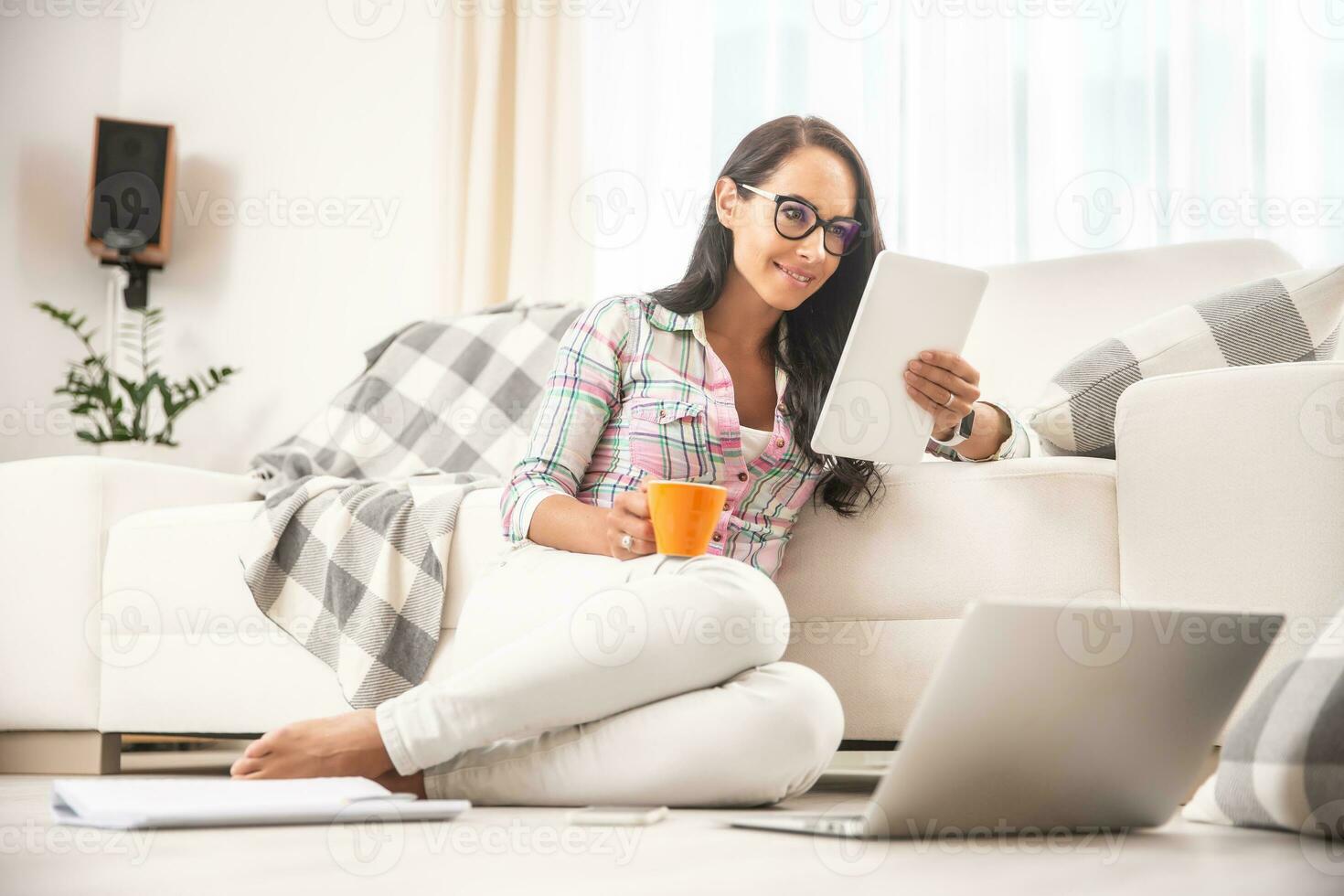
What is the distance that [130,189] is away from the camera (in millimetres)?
3512

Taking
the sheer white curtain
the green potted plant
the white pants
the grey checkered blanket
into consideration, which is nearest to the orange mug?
the white pants

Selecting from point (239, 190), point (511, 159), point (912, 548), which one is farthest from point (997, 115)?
point (239, 190)

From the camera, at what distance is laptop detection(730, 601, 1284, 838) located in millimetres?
838

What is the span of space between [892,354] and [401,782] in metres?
0.68

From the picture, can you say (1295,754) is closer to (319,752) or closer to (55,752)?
(319,752)

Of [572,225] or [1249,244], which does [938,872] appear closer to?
[1249,244]

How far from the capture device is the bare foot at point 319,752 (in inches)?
45.4

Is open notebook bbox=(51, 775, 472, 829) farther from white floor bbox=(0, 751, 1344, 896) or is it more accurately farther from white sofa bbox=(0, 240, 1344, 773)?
white sofa bbox=(0, 240, 1344, 773)

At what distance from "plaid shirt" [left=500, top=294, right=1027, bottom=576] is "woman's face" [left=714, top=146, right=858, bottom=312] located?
0.34 ft

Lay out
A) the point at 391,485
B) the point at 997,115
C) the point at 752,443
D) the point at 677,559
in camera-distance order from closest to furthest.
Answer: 1. the point at 677,559
2. the point at 752,443
3. the point at 391,485
4. the point at 997,115

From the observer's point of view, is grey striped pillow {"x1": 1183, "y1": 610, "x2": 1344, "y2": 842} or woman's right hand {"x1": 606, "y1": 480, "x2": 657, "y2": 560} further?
woman's right hand {"x1": 606, "y1": 480, "x2": 657, "y2": 560}

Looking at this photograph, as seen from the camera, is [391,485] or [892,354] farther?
[391,485]

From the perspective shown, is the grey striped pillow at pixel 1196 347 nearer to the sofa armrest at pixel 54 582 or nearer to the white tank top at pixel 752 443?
the white tank top at pixel 752 443

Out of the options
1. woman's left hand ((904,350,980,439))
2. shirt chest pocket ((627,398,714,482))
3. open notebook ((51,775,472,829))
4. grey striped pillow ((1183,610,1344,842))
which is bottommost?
open notebook ((51,775,472,829))
